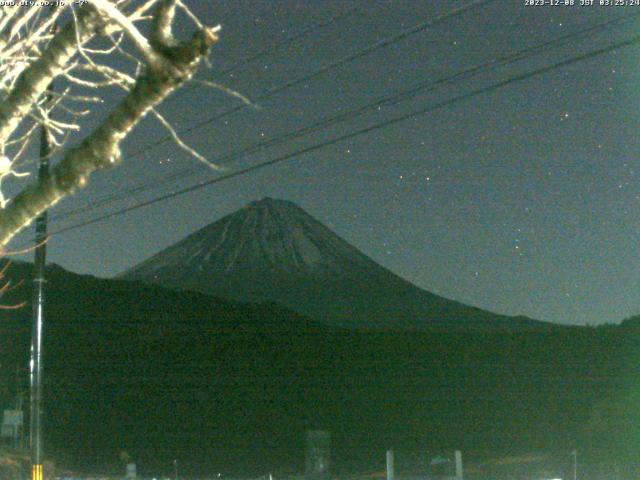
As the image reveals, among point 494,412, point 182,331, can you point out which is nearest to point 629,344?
point 494,412

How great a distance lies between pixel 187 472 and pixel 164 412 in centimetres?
2191

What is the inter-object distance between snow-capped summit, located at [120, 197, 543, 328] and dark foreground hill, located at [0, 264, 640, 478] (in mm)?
64276

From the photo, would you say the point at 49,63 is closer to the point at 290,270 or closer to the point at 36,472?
the point at 36,472

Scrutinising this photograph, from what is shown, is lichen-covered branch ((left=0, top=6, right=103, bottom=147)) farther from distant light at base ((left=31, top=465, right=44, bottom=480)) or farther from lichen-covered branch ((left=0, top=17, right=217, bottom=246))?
distant light at base ((left=31, top=465, right=44, bottom=480))

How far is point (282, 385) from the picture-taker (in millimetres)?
81125

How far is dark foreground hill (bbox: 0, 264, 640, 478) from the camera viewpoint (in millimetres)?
56938

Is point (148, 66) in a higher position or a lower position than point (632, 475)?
higher

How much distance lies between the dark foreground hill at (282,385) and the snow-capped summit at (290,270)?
64.3 metres

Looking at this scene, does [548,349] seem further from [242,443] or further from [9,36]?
[9,36]

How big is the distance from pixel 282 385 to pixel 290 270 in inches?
4162

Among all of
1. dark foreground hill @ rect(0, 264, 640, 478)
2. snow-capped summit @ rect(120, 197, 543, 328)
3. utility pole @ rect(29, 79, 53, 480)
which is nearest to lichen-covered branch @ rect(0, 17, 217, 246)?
utility pole @ rect(29, 79, 53, 480)

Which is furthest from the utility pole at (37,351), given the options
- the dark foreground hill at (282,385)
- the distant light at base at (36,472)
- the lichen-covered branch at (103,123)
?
the dark foreground hill at (282,385)

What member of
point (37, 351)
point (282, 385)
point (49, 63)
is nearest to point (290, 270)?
point (282, 385)

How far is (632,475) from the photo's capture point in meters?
27.3
